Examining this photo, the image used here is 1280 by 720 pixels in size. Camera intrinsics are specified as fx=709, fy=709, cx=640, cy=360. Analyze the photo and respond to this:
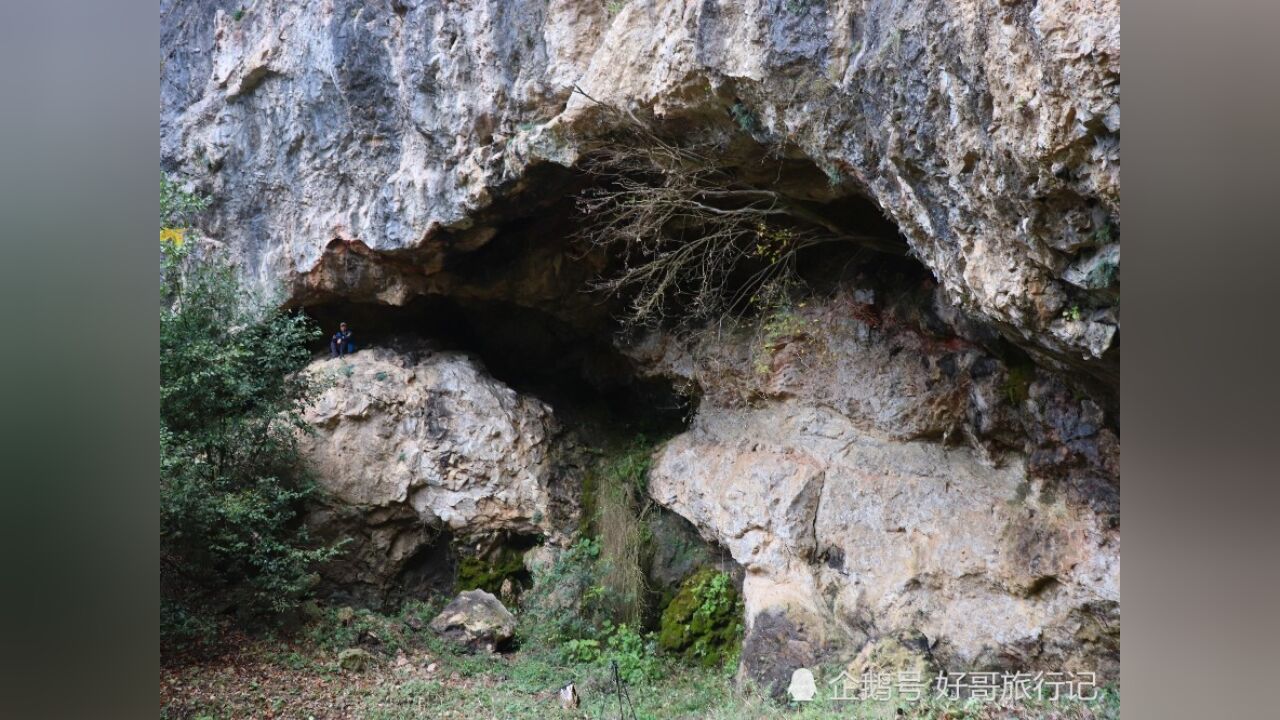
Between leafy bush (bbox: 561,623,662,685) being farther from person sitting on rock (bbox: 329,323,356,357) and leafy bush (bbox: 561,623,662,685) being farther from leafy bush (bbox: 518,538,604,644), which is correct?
person sitting on rock (bbox: 329,323,356,357)

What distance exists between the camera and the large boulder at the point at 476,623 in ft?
23.1

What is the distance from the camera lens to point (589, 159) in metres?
6.11

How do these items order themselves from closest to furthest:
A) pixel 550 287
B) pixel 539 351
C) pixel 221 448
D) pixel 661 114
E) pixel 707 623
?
pixel 661 114, pixel 221 448, pixel 707 623, pixel 550 287, pixel 539 351

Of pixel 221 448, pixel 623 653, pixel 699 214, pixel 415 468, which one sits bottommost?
pixel 623 653

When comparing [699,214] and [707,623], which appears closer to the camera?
[699,214]

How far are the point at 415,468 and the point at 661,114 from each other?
15.4ft

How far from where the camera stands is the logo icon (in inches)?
209

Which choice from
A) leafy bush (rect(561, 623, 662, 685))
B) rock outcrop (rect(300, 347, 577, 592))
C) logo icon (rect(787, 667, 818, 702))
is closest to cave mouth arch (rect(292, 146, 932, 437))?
rock outcrop (rect(300, 347, 577, 592))

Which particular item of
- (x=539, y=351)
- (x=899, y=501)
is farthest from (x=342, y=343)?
(x=899, y=501)

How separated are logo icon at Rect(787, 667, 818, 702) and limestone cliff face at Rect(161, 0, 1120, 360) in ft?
9.73

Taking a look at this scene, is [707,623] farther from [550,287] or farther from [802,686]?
[550,287]

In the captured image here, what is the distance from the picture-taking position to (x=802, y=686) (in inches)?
212
